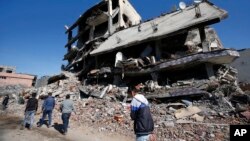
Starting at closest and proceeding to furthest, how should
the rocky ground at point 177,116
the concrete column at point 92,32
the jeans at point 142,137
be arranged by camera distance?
the jeans at point 142,137 < the rocky ground at point 177,116 < the concrete column at point 92,32

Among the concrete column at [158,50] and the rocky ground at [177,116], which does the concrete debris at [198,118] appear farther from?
the concrete column at [158,50]

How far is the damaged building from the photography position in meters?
11.8

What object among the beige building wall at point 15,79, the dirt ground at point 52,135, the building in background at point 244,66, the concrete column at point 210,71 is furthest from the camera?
the beige building wall at point 15,79

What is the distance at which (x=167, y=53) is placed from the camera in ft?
46.9

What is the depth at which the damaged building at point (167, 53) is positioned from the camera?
11773mm

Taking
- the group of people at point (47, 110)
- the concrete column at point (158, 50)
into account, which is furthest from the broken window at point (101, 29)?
the group of people at point (47, 110)

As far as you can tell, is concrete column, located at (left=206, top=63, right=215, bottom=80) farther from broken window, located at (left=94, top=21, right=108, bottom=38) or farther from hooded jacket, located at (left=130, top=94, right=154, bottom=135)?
broken window, located at (left=94, top=21, right=108, bottom=38)

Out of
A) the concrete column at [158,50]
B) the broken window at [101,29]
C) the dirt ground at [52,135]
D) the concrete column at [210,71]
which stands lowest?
the dirt ground at [52,135]

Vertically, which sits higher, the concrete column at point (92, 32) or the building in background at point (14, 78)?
the concrete column at point (92, 32)

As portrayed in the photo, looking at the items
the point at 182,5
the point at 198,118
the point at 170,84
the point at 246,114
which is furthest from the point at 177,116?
the point at 182,5

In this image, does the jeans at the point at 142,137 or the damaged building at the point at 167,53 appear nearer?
the jeans at the point at 142,137

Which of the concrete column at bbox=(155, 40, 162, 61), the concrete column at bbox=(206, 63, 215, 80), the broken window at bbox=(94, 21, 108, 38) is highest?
the broken window at bbox=(94, 21, 108, 38)

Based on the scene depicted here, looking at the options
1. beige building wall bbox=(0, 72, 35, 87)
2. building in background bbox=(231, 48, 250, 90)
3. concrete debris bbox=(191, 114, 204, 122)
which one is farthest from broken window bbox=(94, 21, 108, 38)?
beige building wall bbox=(0, 72, 35, 87)

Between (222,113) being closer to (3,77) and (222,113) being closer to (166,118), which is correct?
(166,118)
